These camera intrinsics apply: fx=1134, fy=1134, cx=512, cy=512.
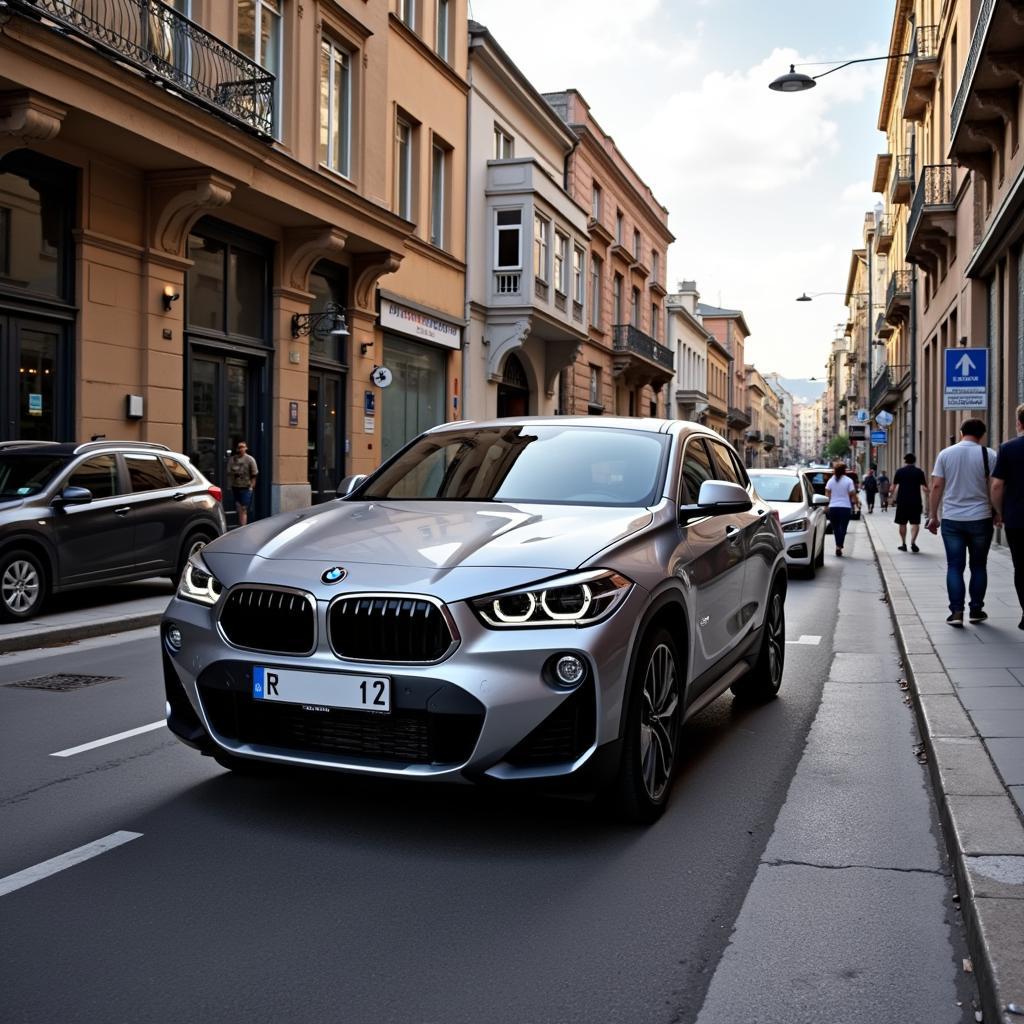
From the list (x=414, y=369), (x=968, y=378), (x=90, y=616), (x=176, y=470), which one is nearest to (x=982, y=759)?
(x=90, y=616)

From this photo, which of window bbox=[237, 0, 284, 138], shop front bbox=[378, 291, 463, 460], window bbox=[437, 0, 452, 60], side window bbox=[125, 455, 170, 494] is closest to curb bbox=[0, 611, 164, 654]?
side window bbox=[125, 455, 170, 494]

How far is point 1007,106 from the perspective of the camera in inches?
687

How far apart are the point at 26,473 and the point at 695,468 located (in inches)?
283

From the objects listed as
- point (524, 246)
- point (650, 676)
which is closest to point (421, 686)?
point (650, 676)

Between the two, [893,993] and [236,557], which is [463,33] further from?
[893,993]

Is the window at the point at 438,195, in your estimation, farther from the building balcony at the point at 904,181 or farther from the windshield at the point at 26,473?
the windshield at the point at 26,473

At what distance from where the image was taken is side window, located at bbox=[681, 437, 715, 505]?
221 inches

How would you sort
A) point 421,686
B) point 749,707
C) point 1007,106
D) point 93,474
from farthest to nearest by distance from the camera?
1. point 1007,106
2. point 93,474
3. point 749,707
4. point 421,686

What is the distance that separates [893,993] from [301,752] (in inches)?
84.7

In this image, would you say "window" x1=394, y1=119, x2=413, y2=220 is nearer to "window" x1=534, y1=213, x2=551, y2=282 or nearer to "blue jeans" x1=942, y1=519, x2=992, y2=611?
"window" x1=534, y1=213, x2=551, y2=282

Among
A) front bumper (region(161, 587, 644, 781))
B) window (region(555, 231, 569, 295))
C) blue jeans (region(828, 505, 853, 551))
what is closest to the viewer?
front bumper (region(161, 587, 644, 781))

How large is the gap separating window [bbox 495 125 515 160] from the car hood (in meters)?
25.2

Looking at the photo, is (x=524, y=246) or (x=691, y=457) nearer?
(x=691, y=457)

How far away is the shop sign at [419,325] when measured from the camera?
2289cm
